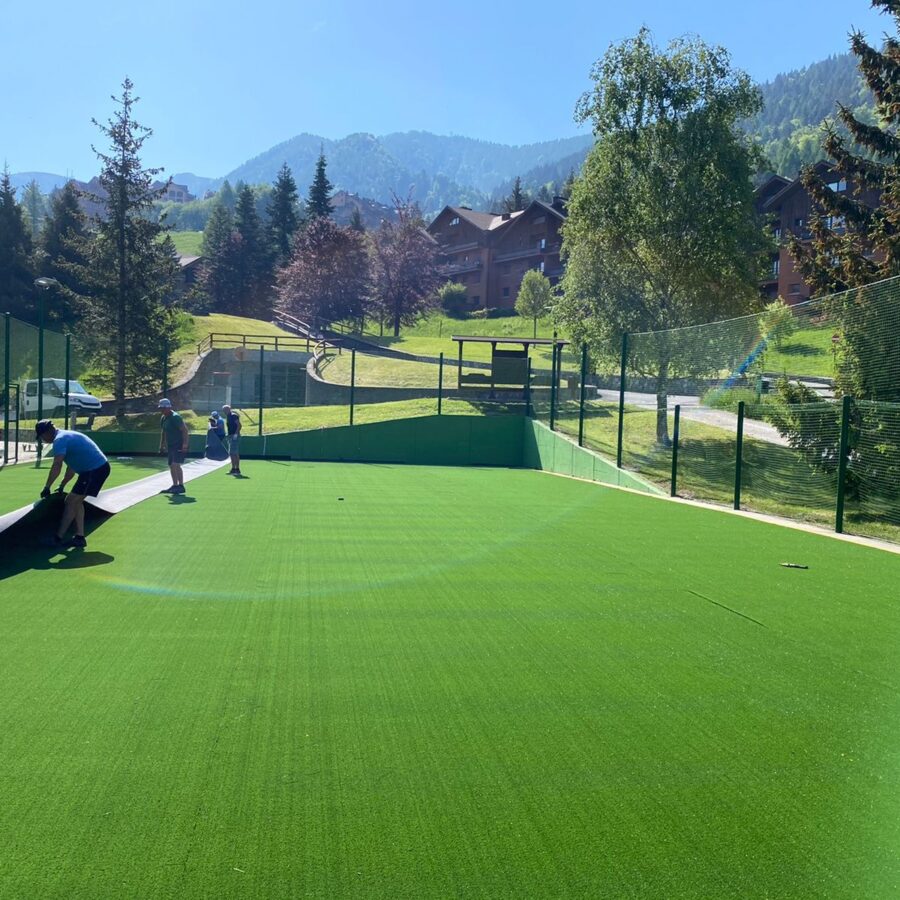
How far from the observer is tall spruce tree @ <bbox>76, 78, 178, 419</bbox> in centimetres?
3309

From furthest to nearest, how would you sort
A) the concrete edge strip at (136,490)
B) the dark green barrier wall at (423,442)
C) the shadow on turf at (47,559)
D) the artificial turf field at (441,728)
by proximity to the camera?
1. the dark green barrier wall at (423,442)
2. the concrete edge strip at (136,490)
3. the shadow on turf at (47,559)
4. the artificial turf field at (441,728)

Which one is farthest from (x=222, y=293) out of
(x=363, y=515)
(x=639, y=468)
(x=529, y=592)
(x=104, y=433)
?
(x=529, y=592)

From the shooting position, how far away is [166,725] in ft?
13.8

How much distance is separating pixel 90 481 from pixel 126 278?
26.6m

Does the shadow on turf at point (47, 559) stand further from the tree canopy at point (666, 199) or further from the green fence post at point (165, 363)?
the green fence post at point (165, 363)

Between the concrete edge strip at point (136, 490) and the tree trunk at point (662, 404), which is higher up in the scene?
the tree trunk at point (662, 404)

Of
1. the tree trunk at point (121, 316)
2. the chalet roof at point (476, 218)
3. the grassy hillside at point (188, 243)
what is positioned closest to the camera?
the tree trunk at point (121, 316)

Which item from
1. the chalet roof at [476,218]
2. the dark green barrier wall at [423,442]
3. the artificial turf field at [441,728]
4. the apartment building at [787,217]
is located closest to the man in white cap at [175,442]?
the artificial turf field at [441,728]

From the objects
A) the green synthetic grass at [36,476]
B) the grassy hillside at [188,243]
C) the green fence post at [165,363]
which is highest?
the grassy hillside at [188,243]

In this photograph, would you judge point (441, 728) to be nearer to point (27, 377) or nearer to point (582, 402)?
point (582, 402)

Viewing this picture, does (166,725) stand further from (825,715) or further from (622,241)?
(622,241)

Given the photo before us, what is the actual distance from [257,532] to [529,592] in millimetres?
4221

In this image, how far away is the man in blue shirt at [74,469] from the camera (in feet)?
28.7

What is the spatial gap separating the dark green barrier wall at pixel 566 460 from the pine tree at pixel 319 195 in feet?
175
